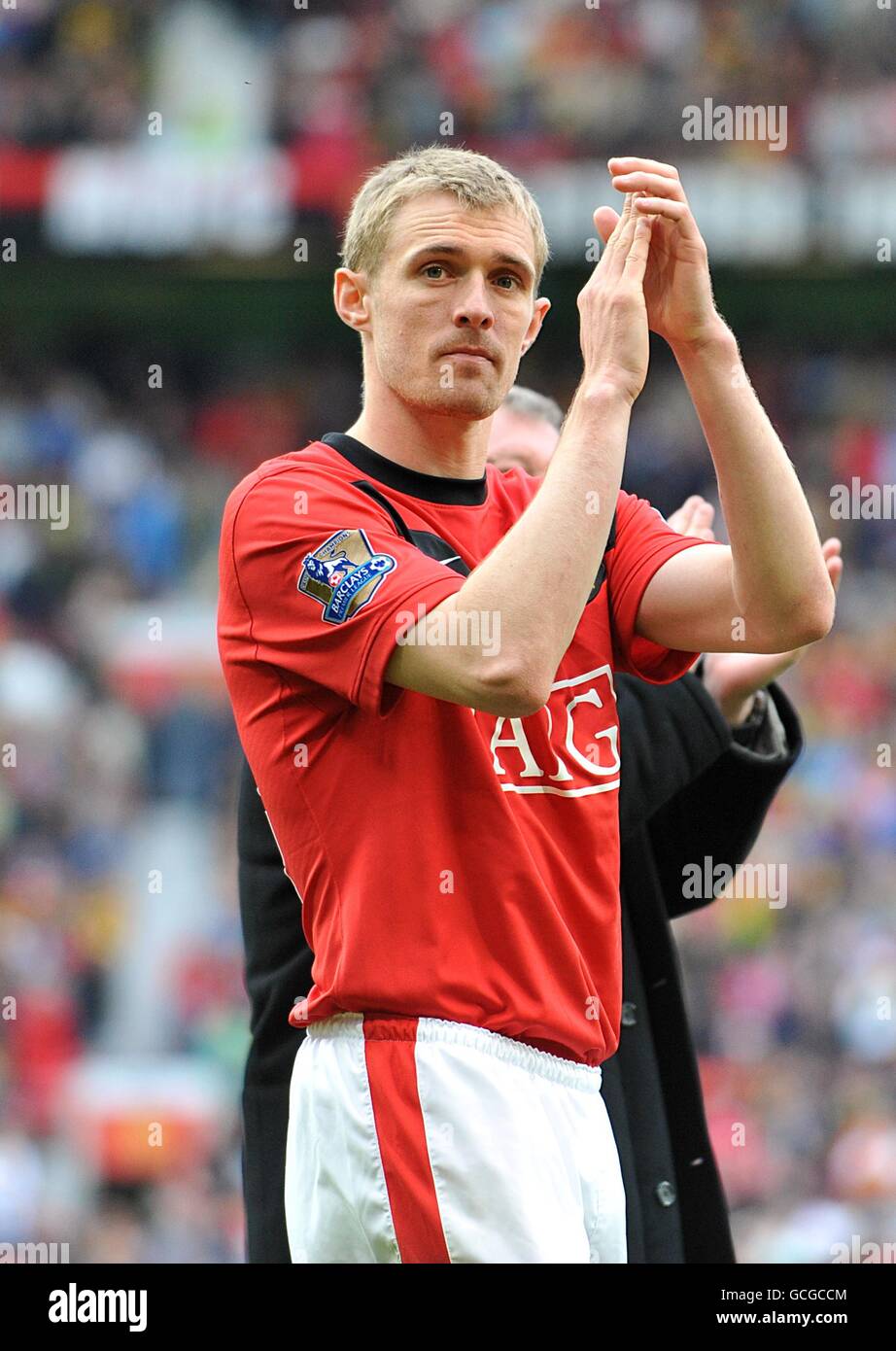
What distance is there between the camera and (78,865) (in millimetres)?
9078

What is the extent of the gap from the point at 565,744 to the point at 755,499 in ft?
1.21

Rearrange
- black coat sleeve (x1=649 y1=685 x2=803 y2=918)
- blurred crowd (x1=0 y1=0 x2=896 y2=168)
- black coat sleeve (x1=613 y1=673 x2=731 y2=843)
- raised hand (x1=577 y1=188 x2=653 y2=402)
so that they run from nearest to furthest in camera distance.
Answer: raised hand (x1=577 y1=188 x2=653 y2=402), black coat sleeve (x1=613 y1=673 x2=731 y2=843), black coat sleeve (x1=649 y1=685 x2=803 y2=918), blurred crowd (x1=0 y1=0 x2=896 y2=168)

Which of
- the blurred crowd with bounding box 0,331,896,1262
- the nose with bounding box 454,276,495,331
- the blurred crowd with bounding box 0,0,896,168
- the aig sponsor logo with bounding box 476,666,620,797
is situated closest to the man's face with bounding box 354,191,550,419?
the nose with bounding box 454,276,495,331

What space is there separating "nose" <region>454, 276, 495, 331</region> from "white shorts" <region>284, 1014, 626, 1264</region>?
0.82 meters

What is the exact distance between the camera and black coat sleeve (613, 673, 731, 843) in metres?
2.81

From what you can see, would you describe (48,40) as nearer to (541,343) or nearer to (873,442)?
(541,343)

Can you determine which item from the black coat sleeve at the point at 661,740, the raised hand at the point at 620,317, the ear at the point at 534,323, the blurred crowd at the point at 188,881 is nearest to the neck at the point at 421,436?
the ear at the point at 534,323

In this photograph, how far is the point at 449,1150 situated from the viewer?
2080mm

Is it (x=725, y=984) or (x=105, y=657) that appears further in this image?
(x=105, y=657)

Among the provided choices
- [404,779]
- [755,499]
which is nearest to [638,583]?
[755,499]

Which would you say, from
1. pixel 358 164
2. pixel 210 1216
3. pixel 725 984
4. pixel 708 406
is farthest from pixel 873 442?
pixel 708 406

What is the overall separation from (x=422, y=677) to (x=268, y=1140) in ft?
3.48

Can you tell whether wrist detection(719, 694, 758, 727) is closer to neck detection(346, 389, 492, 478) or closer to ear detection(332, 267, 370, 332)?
neck detection(346, 389, 492, 478)

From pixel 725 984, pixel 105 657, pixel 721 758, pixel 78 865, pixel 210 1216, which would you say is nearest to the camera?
pixel 721 758
